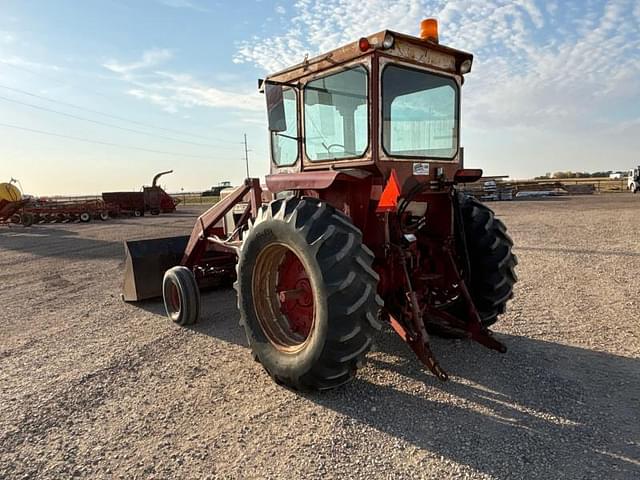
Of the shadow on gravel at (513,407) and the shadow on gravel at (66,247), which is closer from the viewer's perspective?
the shadow on gravel at (513,407)

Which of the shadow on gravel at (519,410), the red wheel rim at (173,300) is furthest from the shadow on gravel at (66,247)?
the shadow on gravel at (519,410)

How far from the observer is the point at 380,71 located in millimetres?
3428

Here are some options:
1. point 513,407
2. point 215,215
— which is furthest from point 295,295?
point 215,215

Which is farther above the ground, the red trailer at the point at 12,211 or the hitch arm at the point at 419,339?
the red trailer at the point at 12,211

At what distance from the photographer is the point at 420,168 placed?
381cm

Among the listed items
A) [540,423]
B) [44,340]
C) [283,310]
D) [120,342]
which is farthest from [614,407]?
[44,340]

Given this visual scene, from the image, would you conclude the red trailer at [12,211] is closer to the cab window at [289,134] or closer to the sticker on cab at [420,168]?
the cab window at [289,134]

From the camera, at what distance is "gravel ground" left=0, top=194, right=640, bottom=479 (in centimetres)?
261

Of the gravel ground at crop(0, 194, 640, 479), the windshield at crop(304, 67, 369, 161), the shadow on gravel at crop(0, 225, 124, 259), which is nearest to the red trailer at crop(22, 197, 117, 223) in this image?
the shadow on gravel at crop(0, 225, 124, 259)

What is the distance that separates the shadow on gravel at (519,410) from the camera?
2584 mm

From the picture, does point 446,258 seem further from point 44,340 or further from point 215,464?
point 44,340

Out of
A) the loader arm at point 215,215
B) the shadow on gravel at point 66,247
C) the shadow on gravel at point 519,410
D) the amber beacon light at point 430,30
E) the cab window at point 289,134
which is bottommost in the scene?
the shadow on gravel at point 519,410

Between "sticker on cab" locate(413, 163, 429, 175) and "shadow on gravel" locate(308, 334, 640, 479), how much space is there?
1651mm

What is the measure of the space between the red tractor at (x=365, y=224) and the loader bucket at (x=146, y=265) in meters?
2.75
